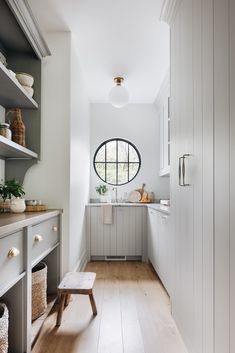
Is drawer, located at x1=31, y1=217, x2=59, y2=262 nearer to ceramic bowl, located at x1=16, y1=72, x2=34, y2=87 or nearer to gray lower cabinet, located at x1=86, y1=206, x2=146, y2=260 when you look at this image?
ceramic bowl, located at x1=16, y1=72, x2=34, y2=87

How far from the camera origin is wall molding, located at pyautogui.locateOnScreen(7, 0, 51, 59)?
72.9 inches

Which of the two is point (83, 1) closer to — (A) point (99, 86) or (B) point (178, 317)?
(A) point (99, 86)

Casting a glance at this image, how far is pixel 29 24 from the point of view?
2.08 meters

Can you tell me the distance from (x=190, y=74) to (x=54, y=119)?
1.42m

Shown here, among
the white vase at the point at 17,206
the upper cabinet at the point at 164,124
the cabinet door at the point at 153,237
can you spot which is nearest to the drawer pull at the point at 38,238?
the white vase at the point at 17,206

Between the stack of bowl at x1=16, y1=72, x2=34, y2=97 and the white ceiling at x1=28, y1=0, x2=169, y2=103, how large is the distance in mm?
574

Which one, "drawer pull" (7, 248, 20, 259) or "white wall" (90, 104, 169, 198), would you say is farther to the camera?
"white wall" (90, 104, 169, 198)

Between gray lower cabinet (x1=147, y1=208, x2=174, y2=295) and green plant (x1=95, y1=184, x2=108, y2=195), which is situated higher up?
green plant (x1=95, y1=184, x2=108, y2=195)

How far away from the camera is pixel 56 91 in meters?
2.69

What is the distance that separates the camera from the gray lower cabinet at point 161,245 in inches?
103

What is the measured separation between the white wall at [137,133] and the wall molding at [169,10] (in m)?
2.50

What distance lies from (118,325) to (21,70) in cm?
231

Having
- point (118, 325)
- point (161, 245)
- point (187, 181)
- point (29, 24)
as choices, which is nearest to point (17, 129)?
point (29, 24)

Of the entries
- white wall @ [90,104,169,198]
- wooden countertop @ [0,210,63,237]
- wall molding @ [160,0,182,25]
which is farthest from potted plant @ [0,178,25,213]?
white wall @ [90,104,169,198]
